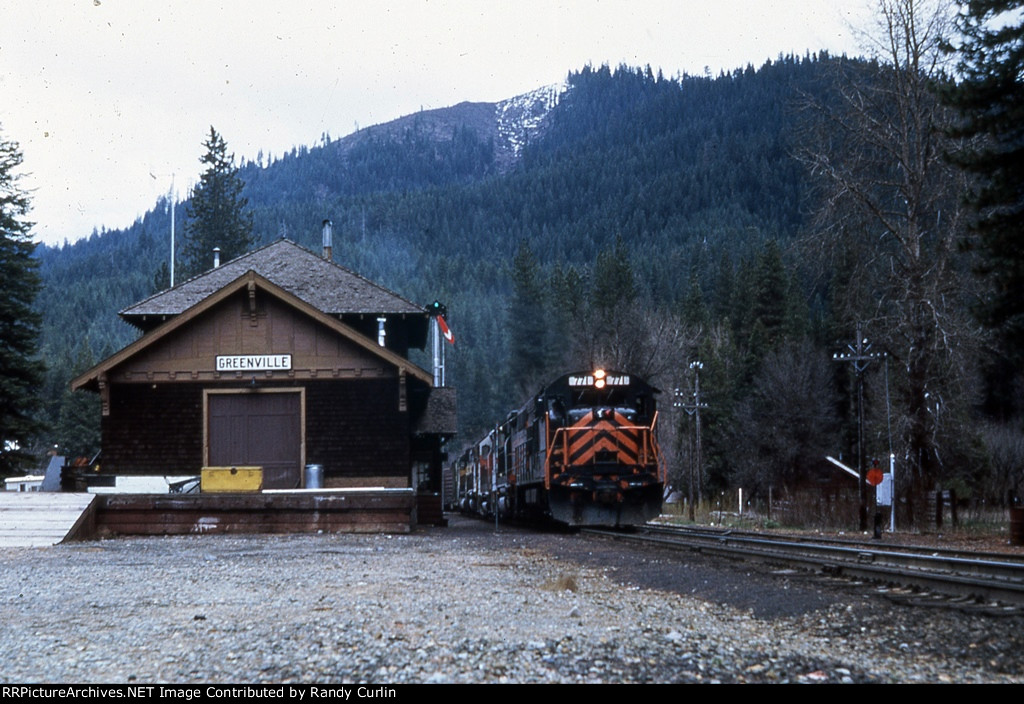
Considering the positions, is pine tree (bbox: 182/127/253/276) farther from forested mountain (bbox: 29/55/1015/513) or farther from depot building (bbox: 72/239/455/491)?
depot building (bbox: 72/239/455/491)

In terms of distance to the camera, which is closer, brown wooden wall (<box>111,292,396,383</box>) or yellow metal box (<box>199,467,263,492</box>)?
yellow metal box (<box>199,467,263,492</box>)

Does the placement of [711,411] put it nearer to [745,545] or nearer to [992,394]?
[992,394]

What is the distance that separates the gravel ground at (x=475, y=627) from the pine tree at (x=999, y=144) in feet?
22.0

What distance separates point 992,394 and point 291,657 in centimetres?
7848

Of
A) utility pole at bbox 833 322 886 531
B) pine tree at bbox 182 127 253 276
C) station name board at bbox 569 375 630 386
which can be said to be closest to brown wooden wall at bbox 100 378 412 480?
station name board at bbox 569 375 630 386

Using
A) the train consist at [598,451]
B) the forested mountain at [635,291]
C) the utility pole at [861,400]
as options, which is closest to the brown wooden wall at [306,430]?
the train consist at [598,451]

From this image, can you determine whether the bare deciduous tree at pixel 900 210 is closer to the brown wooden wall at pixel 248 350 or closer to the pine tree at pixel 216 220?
the brown wooden wall at pixel 248 350

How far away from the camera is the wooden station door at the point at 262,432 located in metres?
25.5

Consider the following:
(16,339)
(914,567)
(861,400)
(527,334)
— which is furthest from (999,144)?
(527,334)

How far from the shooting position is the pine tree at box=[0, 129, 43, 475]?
133 ft

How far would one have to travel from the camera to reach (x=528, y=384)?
79125 mm

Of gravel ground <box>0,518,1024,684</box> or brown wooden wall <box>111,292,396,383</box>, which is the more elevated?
brown wooden wall <box>111,292,396,383</box>

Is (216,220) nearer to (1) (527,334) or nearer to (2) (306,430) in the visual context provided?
(1) (527,334)

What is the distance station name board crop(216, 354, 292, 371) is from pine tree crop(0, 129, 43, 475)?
19.2m
